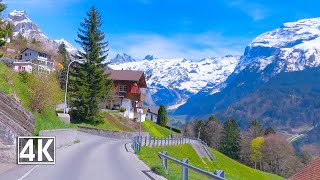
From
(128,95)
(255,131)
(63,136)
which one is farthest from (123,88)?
(255,131)

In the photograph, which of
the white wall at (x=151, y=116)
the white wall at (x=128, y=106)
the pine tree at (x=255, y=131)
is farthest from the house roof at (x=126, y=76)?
the pine tree at (x=255, y=131)

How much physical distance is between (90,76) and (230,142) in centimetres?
6521

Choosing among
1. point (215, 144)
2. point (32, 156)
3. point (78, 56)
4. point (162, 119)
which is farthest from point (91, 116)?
point (215, 144)

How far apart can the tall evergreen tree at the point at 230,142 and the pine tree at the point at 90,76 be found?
62.4m

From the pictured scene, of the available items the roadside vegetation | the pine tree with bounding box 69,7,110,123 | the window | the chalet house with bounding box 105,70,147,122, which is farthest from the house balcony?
the roadside vegetation

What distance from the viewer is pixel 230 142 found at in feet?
398

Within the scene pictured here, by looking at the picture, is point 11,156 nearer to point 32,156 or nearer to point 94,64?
point 32,156

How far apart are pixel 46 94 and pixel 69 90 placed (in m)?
28.6

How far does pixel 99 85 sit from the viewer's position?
209ft

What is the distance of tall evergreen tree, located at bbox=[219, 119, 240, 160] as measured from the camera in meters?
120

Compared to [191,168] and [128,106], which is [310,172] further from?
[128,106]

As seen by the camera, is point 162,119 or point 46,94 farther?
point 162,119

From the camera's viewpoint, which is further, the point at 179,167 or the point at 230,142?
the point at 230,142

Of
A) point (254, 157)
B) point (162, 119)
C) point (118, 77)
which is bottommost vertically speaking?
point (254, 157)
